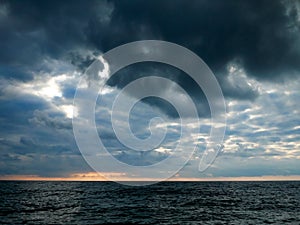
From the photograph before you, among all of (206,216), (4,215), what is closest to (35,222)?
(4,215)

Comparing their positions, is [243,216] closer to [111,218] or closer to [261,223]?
[261,223]

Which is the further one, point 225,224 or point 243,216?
point 243,216

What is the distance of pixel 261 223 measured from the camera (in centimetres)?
3400

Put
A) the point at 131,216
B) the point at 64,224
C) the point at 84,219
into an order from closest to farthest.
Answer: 1. the point at 64,224
2. the point at 84,219
3. the point at 131,216

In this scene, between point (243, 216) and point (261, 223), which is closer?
point (261, 223)

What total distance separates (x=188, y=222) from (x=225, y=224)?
4.39 m

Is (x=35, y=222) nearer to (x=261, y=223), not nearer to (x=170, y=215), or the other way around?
(x=170, y=215)

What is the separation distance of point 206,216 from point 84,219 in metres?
16.8

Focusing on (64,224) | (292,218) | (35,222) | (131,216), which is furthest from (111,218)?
(292,218)

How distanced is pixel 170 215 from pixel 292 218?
16.6 metres

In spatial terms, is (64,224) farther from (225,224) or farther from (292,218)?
(292,218)

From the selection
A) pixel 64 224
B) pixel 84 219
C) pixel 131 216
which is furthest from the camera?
pixel 131 216

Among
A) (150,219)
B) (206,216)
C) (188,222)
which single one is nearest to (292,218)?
(206,216)

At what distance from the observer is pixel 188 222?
3434 cm
